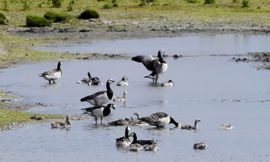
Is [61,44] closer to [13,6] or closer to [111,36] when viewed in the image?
[111,36]

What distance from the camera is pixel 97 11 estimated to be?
62.4 m

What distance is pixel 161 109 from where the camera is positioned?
86.8 ft

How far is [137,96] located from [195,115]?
A: 421cm

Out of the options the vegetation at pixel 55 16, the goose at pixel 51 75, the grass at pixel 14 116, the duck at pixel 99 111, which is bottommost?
the vegetation at pixel 55 16

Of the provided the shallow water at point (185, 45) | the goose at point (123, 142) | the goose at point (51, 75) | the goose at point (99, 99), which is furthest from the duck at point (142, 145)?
the shallow water at point (185, 45)

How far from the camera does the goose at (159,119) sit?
23.3 metres

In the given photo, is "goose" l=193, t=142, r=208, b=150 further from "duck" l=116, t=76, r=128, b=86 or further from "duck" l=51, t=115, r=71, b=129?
"duck" l=116, t=76, r=128, b=86

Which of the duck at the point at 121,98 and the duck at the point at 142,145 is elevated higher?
the duck at the point at 142,145

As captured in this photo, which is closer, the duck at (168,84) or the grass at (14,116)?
the grass at (14,116)

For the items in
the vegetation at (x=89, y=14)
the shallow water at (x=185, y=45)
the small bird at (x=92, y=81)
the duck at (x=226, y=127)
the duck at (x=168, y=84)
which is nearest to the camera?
the duck at (x=226, y=127)

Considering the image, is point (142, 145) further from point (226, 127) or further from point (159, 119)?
point (226, 127)

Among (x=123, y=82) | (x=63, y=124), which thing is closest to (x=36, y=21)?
(x=123, y=82)

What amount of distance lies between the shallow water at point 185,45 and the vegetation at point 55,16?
824cm

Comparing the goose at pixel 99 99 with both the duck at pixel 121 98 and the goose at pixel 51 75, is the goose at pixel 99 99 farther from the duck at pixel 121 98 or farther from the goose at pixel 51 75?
the goose at pixel 51 75
